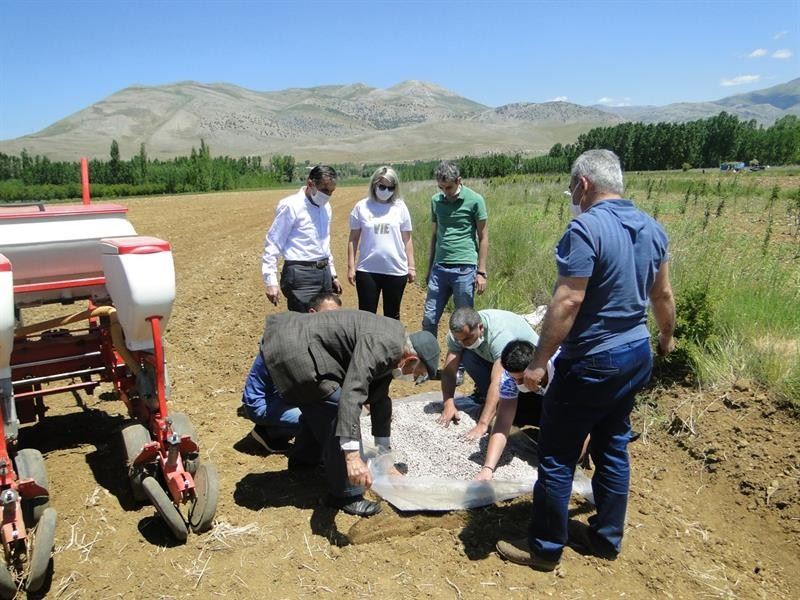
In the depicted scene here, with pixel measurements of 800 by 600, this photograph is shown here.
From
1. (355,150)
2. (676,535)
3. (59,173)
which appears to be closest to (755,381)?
(676,535)

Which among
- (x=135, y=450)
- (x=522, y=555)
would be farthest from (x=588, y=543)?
(x=135, y=450)

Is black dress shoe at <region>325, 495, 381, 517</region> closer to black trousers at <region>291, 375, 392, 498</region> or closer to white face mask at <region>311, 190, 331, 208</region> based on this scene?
black trousers at <region>291, 375, 392, 498</region>

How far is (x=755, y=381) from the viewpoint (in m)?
4.09

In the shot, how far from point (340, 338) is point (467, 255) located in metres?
2.18

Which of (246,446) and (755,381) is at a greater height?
(755,381)

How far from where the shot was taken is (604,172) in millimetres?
2564

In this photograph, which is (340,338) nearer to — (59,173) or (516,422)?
(516,422)

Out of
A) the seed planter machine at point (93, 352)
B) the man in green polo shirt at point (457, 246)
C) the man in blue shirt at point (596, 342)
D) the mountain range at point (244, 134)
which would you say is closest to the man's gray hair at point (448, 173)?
the man in green polo shirt at point (457, 246)

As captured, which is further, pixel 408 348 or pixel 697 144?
pixel 697 144

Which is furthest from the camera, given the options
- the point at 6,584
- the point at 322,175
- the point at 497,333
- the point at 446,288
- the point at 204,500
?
the point at 446,288

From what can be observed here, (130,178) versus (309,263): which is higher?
(130,178)

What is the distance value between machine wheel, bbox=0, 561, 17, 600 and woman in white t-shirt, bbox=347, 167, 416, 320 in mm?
2994

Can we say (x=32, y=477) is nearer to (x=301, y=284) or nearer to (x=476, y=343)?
(x=301, y=284)

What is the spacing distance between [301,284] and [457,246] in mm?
1247
